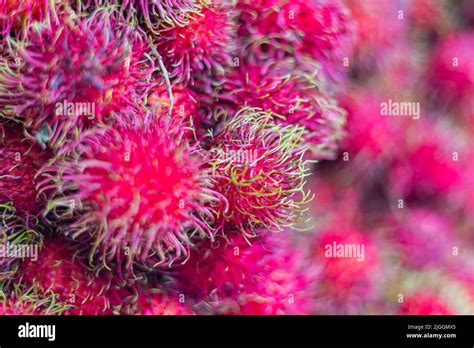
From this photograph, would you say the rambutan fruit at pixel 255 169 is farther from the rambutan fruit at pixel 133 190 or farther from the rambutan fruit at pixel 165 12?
the rambutan fruit at pixel 165 12

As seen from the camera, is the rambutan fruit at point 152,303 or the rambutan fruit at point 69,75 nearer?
the rambutan fruit at point 69,75

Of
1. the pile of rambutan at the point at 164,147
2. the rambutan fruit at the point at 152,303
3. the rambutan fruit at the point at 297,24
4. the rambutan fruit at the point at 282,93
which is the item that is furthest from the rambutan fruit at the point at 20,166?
the rambutan fruit at the point at 297,24

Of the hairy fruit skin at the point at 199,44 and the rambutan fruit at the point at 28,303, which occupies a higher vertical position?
the hairy fruit skin at the point at 199,44

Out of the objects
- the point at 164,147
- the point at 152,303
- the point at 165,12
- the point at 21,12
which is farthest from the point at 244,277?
the point at 21,12

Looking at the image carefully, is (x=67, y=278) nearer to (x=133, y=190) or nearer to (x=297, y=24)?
A: (x=133, y=190)

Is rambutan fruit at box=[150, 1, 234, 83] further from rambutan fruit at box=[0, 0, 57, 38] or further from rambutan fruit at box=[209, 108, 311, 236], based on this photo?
rambutan fruit at box=[0, 0, 57, 38]

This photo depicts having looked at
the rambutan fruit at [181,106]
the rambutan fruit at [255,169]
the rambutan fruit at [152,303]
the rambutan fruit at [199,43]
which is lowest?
the rambutan fruit at [152,303]
